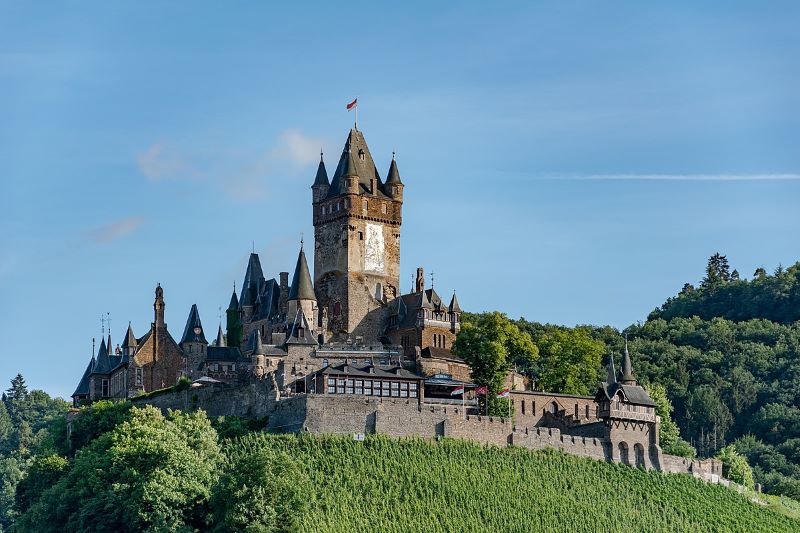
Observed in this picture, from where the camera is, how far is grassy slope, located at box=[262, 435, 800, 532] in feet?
277

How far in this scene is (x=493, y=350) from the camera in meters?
95.2

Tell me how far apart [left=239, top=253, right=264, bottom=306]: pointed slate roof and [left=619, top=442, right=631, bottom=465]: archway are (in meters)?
24.1

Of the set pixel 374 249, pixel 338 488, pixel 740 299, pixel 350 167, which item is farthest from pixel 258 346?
pixel 740 299

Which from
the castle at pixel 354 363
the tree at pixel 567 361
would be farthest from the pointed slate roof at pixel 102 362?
the tree at pixel 567 361

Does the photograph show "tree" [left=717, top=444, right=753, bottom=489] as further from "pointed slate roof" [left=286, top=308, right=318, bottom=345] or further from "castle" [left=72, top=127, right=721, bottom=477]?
"pointed slate roof" [left=286, top=308, right=318, bottom=345]

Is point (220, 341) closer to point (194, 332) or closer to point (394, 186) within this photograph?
point (194, 332)

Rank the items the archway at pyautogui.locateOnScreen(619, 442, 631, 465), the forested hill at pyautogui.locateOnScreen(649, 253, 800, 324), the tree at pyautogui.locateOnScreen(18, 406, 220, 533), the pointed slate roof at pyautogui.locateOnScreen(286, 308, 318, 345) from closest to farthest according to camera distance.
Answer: the tree at pyautogui.locateOnScreen(18, 406, 220, 533)
the archway at pyautogui.locateOnScreen(619, 442, 631, 465)
the pointed slate roof at pyautogui.locateOnScreen(286, 308, 318, 345)
the forested hill at pyautogui.locateOnScreen(649, 253, 800, 324)

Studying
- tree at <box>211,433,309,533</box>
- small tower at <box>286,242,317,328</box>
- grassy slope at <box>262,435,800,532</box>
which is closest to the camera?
tree at <box>211,433,309,533</box>

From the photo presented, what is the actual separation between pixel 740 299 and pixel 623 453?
2366 inches

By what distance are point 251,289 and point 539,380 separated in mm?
17657

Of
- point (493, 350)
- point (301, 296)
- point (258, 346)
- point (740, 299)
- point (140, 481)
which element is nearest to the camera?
point (140, 481)

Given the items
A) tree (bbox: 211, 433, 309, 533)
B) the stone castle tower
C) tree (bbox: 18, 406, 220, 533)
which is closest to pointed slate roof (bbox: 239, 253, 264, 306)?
the stone castle tower

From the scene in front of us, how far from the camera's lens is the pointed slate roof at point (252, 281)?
350 ft

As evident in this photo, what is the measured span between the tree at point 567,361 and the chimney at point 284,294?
1420cm
